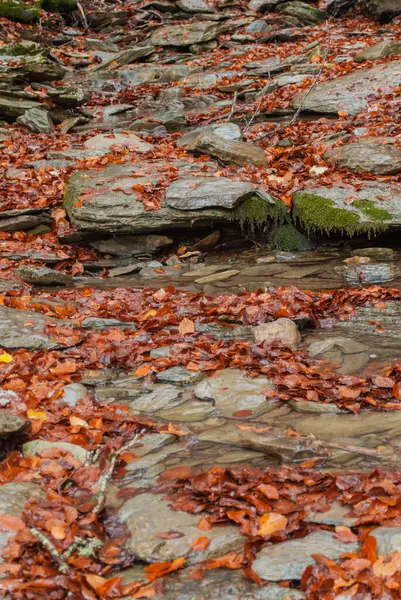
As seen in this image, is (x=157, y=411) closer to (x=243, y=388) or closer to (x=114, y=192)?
(x=243, y=388)

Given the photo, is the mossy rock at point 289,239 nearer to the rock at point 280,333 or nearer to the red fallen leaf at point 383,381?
the rock at point 280,333

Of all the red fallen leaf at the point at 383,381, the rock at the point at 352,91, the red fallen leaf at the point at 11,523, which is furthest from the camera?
the rock at the point at 352,91

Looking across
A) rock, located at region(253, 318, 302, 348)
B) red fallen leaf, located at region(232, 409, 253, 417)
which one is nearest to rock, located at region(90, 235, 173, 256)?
rock, located at region(253, 318, 302, 348)

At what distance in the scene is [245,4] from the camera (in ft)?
69.4

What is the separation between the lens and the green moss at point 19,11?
18.7 m

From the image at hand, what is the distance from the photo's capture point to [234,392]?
14.2 ft

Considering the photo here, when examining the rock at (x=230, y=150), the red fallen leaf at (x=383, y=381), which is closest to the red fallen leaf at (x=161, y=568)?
the red fallen leaf at (x=383, y=381)

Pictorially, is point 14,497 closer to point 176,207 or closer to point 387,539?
point 387,539

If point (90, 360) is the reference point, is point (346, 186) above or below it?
above

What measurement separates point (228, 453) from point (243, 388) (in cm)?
84

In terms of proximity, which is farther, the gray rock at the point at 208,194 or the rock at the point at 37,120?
the rock at the point at 37,120

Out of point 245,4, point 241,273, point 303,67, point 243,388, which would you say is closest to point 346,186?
point 241,273

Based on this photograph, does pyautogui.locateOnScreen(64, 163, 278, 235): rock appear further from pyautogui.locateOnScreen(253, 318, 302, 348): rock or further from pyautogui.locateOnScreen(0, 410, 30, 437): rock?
pyautogui.locateOnScreen(0, 410, 30, 437): rock

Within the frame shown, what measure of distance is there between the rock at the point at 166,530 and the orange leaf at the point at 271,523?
105 millimetres
